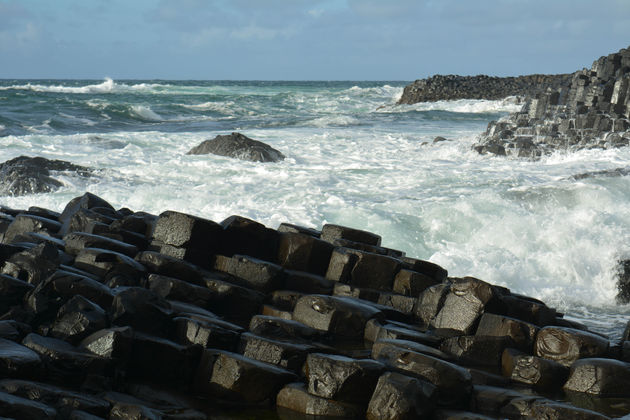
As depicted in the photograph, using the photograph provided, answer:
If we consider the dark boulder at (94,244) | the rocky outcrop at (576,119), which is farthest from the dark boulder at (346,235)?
the rocky outcrop at (576,119)

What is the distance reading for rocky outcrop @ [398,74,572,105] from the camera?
45500 mm

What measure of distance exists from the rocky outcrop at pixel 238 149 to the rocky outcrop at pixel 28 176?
11.9ft

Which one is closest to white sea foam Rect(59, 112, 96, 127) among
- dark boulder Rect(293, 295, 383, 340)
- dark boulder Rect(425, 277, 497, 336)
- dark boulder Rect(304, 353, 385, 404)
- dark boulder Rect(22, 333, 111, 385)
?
dark boulder Rect(293, 295, 383, 340)

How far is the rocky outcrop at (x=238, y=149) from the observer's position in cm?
1466

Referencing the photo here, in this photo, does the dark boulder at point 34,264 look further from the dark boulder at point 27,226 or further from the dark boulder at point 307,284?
the dark boulder at point 307,284

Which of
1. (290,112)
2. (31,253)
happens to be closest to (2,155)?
(31,253)

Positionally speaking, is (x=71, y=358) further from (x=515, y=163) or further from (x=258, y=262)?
(x=515, y=163)

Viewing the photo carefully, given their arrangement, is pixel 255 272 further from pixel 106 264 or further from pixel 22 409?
pixel 22 409

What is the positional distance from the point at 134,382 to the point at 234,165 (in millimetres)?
9874

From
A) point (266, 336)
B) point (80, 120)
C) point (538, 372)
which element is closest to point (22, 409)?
point (266, 336)

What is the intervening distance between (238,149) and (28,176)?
16.0 ft

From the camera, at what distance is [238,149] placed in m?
14.9

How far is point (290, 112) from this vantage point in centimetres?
3391

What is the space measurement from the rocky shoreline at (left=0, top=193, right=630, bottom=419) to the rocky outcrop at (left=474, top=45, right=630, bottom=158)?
39.4 feet
